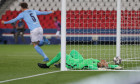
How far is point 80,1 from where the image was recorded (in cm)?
2223

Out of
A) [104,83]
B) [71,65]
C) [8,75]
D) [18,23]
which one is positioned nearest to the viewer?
[104,83]

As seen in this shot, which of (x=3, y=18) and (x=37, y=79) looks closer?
(x=37, y=79)

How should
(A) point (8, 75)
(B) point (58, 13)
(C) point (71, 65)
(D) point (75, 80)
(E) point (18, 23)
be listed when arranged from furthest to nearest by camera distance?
(B) point (58, 13), (E) point (18, 23), (C) point (71, 65), (A) point (8, 75), (D) point (75, 80)

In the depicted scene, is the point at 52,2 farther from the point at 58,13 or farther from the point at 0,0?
the point at 0,0

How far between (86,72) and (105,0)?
49.1 feet

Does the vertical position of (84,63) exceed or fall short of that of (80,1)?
it falls short

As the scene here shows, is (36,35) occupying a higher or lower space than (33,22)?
lower

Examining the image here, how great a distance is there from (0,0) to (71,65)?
16.9 meters

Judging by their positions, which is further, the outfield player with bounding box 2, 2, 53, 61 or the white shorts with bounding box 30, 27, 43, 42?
the white shorts with bounding box 30, 27, 43, 42

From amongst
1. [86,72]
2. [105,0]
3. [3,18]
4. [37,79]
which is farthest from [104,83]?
[3,18]

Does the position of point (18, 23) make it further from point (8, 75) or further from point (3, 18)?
point (8, 75)

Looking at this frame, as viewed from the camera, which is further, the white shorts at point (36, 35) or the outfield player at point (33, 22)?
the white shorts at point (36, 35)

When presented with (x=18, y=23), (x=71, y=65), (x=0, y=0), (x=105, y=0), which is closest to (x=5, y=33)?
(x=18, y=23)

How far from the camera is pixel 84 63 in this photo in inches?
282
